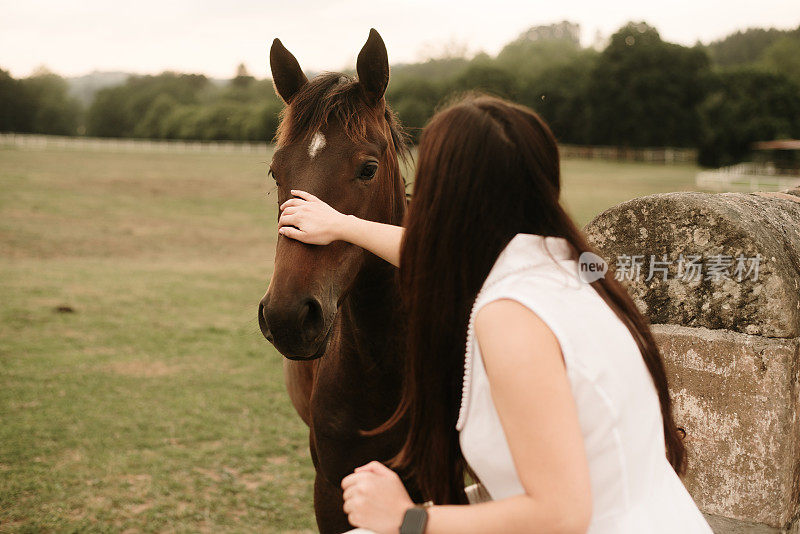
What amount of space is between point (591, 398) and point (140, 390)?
20.0ft

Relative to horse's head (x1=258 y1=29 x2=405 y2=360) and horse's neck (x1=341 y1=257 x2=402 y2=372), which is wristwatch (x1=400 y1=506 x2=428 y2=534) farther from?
horse's neck (x1=341 y1=257 x2=402 y2=372)

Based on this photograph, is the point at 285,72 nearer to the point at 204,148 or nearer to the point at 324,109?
the point at 324,109

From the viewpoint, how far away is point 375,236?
187 cm

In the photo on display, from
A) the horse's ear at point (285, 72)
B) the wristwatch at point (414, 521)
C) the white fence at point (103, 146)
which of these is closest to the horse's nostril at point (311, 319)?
the wristwatch at point (414, 521)

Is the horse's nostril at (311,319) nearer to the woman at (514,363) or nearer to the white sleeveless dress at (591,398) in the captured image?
the woman at (514,363)

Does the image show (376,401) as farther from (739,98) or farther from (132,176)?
(739,98)

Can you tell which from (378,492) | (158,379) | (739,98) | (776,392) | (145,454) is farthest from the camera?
(739,98)

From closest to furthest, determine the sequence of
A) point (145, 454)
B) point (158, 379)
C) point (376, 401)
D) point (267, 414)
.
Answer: point (376, 401), point (145, 454), point (267, 414), point (158, 379)

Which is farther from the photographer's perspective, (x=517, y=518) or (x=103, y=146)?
(x=103, y=146)

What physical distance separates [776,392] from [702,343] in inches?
9.8

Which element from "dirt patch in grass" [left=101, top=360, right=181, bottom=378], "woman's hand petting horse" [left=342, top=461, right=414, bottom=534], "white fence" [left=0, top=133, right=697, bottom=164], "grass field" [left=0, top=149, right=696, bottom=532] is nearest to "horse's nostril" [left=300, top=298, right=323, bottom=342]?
"woman's hand petting horse" [left=342, top=461, right=414, bottom=534]

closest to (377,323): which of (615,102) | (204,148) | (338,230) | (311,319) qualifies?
(311,319)

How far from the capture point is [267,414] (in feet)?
19.5

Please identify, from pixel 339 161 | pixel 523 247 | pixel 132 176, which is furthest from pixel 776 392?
pixel 132 176
